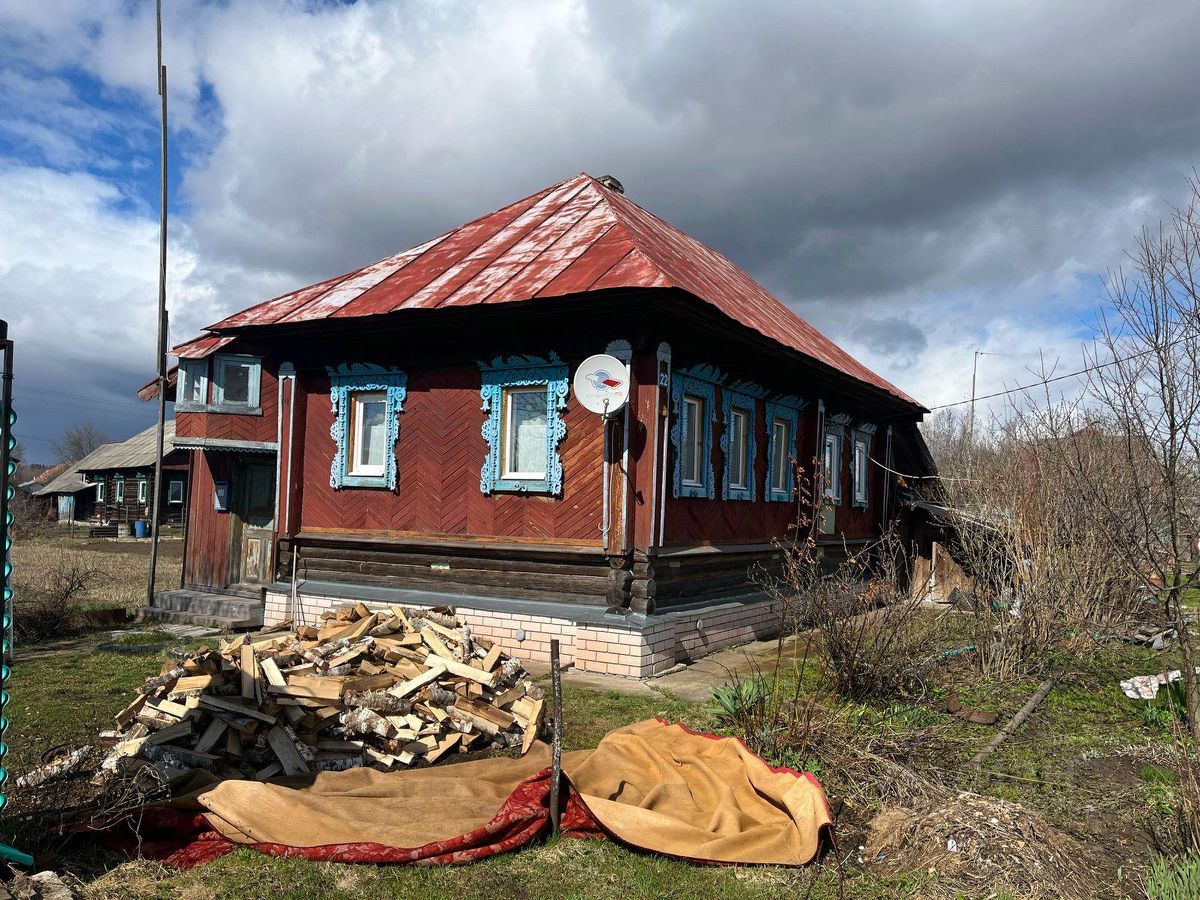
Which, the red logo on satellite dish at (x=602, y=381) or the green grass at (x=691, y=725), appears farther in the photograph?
the red logo on satellite dish at (x=602, y=381)

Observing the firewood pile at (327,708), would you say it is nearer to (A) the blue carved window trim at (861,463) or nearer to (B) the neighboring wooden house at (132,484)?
(A) the blue carved window trim at (861,463)

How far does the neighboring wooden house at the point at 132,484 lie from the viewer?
3831 centimetres

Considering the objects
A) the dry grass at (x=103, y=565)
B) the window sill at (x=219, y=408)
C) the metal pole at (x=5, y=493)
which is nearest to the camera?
the metal pole at (x=5, y=493)

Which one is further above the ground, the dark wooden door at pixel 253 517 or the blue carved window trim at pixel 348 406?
the blue carved window trim at pixel 348 406


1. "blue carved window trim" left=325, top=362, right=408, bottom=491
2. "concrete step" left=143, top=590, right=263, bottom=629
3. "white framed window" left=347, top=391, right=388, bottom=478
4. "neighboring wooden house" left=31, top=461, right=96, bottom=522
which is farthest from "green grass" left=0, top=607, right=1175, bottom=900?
"neighboring wooden house" left=31, top=461, right=96, bottom=522

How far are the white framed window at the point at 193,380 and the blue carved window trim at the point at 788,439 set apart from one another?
30.8ft

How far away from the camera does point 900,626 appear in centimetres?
725

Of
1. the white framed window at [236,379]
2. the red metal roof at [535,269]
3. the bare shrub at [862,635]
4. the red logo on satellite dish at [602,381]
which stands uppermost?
the red metal roof at [535,269]

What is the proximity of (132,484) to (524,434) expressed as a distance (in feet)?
117

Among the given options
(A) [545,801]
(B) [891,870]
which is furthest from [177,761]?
(B) [891,870]

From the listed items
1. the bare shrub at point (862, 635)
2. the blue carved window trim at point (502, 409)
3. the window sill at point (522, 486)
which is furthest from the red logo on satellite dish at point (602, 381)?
the bare shrub at point (862, 635)

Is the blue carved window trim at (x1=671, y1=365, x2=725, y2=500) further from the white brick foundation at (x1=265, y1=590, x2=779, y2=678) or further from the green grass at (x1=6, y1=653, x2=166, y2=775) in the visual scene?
the green grass at (x1=6, y1=653, x2=166, y2=775)

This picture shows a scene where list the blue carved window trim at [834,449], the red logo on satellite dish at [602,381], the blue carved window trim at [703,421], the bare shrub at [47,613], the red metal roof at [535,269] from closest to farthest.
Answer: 1. the red logo on satellite dish at [602,381]
2. the red metal roof at [535,269]
3. the blue carved window trim at [703,421]
4. the bare shrub at [47,613]
5. the blue carved window trim at [834,449]

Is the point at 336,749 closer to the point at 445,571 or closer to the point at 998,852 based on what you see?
the point at 998,852
